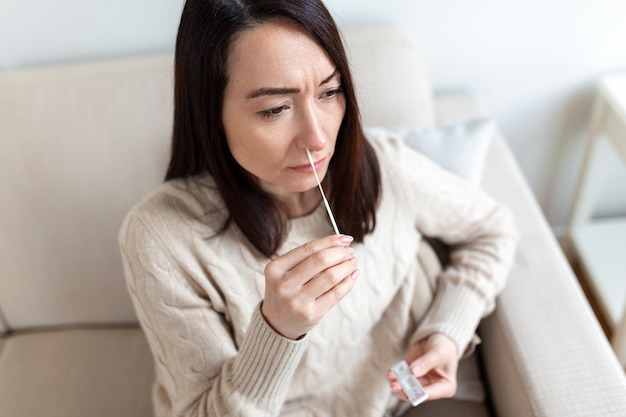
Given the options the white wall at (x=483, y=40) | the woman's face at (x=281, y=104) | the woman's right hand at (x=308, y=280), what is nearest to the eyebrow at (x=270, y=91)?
the woman's face at (x=281, y=104)

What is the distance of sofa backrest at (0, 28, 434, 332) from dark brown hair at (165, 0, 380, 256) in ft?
0.90

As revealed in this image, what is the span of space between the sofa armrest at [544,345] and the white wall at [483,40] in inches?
17.2

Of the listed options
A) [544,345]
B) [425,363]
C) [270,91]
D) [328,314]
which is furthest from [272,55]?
[544,345]

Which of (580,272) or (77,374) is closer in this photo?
(77,374)

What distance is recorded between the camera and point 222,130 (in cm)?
85

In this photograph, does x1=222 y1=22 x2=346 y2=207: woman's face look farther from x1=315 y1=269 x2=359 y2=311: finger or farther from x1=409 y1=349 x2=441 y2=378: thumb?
x1=409 y1=349 x2=441 y2=378: thumb

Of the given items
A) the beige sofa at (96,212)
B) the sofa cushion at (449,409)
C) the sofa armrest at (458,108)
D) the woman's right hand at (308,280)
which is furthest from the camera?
the sofa armrest at (458,108)

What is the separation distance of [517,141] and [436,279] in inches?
25.6

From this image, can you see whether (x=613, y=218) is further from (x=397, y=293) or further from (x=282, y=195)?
(x=282, y=195)

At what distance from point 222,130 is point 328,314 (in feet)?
1.24

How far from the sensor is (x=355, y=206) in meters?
0.98

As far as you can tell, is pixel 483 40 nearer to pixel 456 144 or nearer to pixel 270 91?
pixel 456 144

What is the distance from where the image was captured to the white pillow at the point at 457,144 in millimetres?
1155

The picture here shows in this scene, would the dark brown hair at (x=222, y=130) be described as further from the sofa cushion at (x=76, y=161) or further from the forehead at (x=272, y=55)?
the sofa cushion at (x=76, y=161)
